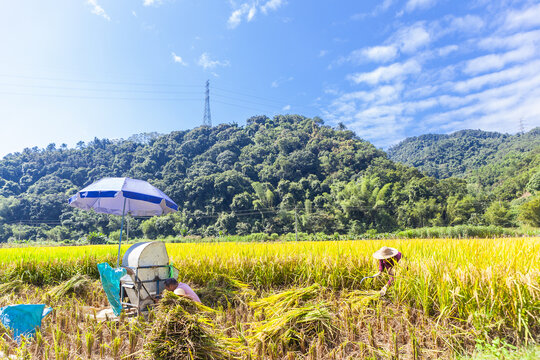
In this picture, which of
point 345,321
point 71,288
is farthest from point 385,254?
point 71,288

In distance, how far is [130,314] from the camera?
4105 millimetres

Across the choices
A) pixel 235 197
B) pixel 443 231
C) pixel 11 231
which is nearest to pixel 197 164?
pixel 235 197

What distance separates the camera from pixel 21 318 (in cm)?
375

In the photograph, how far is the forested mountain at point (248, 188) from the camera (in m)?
39.8

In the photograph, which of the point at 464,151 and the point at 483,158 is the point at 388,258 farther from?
the point at 464,151

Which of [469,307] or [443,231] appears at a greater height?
[469,307]

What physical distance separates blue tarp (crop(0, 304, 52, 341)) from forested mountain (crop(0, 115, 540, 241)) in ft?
110

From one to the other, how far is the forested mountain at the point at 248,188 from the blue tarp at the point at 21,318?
33.5 meters

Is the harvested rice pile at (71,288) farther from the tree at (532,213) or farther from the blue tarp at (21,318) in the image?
the tree at (532,213)

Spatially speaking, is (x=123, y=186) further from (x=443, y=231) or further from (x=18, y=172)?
(x=18, y=172)

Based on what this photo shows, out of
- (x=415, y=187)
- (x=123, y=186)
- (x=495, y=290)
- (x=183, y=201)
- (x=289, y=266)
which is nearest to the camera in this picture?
(x=495, y=290)

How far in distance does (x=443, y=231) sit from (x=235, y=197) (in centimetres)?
2836

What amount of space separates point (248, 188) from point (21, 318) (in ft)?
159

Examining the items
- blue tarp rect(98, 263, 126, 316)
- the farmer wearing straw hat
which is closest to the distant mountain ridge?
the farmer wearing straw hat
